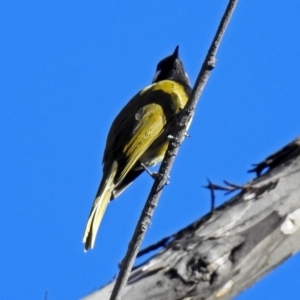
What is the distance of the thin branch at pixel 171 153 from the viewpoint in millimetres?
2860

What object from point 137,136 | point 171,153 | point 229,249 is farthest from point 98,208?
point 229,249

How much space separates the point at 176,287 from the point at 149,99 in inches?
133

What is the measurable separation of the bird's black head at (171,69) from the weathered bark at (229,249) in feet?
13.3

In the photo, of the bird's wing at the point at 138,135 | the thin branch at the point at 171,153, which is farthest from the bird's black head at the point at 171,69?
the thin branch at the point at 171,153

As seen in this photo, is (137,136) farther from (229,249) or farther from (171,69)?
(229,249)

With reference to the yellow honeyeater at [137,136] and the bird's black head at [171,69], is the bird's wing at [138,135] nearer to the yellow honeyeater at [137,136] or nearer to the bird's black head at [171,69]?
the yellow honeyeater at [137,136]

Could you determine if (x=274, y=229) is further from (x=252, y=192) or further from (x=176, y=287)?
(x=176, y=287)

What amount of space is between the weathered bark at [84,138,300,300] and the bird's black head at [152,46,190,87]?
4.04 m

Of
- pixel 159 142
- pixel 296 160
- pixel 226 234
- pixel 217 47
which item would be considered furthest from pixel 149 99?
pixel 226 234

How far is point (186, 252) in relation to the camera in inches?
93.6

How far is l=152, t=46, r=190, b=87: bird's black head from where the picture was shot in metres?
6.67

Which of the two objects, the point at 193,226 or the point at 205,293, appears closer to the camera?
the point at 205,293

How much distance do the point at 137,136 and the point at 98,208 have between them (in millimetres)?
797

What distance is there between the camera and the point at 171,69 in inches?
268
